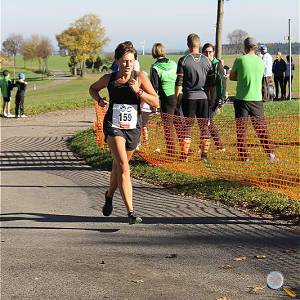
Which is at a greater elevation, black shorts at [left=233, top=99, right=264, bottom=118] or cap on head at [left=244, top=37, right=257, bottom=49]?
cap on head at [left=244, top=37, right=257, bottom=49]

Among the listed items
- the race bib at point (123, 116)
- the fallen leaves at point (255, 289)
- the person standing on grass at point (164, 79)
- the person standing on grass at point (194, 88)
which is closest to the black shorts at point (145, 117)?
the person standing on grass at point (164, 79)

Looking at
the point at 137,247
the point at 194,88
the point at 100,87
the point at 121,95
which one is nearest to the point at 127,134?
the point at 121,95

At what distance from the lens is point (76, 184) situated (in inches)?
392

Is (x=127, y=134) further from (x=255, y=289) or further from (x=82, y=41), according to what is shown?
(x=82, y=41)

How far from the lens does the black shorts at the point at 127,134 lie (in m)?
6.99

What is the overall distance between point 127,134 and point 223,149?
152 inches

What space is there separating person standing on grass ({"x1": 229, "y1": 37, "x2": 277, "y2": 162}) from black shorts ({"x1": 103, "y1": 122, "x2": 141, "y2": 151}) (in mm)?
3400

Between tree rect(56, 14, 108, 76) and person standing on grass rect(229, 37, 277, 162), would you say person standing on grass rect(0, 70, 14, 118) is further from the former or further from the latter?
tree rect(56, 14, 108, 76)

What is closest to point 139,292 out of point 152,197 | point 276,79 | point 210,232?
point 210,232

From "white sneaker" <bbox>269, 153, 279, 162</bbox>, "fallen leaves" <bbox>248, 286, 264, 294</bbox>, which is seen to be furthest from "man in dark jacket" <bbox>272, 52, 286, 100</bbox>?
"fallen leaves" <bbox>248, 286, 264, 294</bbox>

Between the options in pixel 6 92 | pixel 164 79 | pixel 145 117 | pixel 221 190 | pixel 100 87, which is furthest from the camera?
pixel 6 92

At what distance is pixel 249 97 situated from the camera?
10508 mm

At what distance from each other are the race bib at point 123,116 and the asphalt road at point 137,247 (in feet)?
3.34

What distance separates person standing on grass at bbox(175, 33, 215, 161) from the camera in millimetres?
10484
